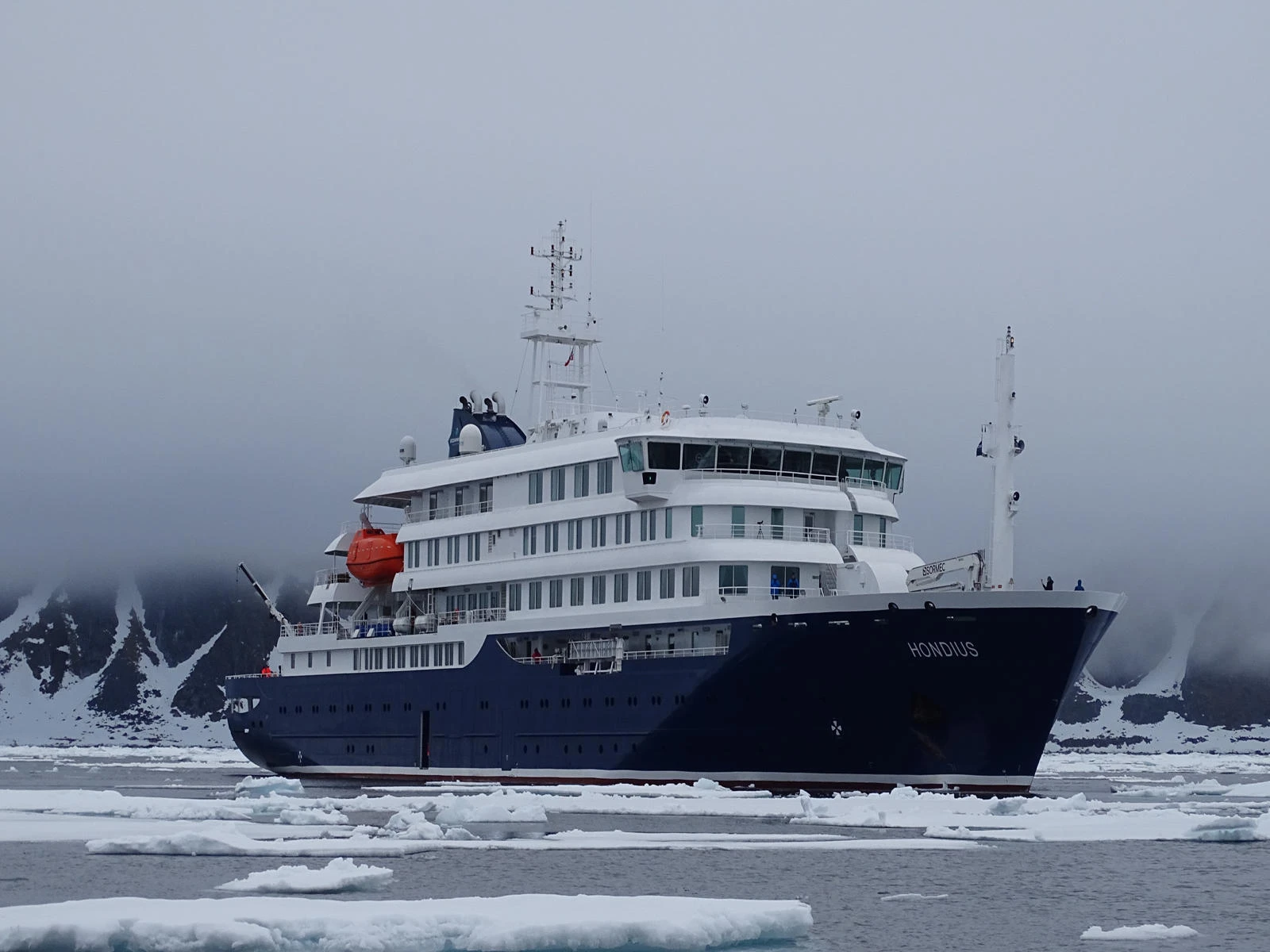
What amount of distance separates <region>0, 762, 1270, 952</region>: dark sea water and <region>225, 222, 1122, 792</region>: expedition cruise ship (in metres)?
6.12

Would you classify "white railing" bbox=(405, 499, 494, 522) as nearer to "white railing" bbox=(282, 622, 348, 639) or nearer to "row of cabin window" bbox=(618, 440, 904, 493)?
"white railing" bbox=(282, 622, 348, 639)

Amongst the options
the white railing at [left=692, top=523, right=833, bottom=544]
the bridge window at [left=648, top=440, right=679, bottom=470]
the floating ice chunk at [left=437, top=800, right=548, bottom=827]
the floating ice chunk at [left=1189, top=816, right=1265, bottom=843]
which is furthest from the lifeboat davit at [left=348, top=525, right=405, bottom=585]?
the floating ice chunk at [left=1189, top=816, right=1265, bottom=843]

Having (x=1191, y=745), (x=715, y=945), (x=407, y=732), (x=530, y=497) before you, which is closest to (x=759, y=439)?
(x=530, y=497)

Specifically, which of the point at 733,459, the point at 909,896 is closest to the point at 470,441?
the point at 733,459

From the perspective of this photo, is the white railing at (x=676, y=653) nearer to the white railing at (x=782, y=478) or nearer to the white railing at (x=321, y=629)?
the white railing at (x=782, y=478)

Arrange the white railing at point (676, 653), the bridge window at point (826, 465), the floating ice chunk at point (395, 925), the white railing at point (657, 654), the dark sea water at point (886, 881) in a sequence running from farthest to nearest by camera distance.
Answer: the bridge window at point (826, 465)
the white railing at point (657, 654)
the white railing at point (676, 653)
the dark sea water at point (886, 881)
the floating ice chunk at point (395, 925)

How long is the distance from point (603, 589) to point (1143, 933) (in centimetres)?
2662

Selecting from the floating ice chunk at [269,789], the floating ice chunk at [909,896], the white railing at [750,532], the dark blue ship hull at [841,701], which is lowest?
the floating ice chunk at [909,896]

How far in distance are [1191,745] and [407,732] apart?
118291 mm

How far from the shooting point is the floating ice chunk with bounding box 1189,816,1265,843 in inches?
1359

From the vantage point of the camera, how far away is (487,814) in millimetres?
37375

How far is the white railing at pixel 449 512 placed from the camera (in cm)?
5375

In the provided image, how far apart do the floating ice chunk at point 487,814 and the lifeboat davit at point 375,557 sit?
20.3 meters

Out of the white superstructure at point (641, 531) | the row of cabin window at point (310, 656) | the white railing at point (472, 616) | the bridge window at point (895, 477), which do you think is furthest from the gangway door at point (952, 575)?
the row of cabin window at point (310, 656)
